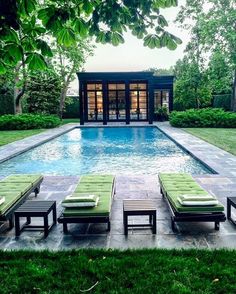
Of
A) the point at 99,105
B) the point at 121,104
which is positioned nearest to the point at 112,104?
the point at 121,104

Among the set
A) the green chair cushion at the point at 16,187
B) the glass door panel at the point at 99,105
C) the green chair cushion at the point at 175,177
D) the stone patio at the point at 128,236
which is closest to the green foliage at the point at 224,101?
the glass door panel at the point at 99,105

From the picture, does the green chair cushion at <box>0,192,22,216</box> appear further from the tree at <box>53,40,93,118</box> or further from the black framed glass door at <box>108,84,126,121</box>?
the black framed glass door at <box>108,84,126,121</box>

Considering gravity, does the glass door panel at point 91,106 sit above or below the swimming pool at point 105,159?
above

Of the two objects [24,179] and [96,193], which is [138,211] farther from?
[24,179]

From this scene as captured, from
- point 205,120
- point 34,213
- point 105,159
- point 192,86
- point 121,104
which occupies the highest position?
point 192,86

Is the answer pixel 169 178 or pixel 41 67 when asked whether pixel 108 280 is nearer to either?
pixel 41 67

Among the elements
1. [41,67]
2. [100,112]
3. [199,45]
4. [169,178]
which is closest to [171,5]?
[41,67]

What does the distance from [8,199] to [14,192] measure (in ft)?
1.28

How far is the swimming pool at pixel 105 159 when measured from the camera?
9.42 meters

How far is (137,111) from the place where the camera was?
26219mm

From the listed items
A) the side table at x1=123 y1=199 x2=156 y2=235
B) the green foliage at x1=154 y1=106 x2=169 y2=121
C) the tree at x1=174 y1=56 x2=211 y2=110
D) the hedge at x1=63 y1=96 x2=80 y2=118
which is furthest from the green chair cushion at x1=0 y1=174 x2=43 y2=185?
the hedge at x1=63 y1=96 x2=80 y2=118

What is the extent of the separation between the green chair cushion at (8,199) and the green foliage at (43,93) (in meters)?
21.8

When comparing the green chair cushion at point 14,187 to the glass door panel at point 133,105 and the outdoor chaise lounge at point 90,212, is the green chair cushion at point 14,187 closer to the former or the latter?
the outdoor chaise lounge at point 90,212

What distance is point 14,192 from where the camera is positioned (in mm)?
4984
